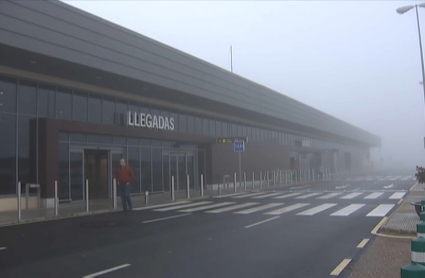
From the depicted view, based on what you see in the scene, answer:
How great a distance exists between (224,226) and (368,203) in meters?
8.92

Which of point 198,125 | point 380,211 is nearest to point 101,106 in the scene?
point 198,125

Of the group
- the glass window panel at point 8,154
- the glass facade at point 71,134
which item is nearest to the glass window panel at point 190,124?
the glass facade at point 71,134

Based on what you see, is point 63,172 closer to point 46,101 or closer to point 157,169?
point 46,101

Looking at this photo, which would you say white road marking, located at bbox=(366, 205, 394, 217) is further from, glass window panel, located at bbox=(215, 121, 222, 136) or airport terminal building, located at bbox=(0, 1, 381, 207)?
glass window panel, located at bbox=(215, 121, 222, 136)

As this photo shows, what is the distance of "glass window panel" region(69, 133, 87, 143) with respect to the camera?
23.4 meters

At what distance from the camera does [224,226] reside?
13.8 metres

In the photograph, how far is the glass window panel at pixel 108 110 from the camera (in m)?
25.7

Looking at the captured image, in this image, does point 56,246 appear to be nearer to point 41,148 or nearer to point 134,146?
point 41,148

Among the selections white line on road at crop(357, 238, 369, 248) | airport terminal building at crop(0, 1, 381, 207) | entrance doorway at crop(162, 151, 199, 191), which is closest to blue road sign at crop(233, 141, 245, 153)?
→ airport terminal building at crop(0, 1, 381, 207)

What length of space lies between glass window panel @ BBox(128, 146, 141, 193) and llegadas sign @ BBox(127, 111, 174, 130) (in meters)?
1.46

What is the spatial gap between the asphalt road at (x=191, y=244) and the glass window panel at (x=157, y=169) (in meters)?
12.1

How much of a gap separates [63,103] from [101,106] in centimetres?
275

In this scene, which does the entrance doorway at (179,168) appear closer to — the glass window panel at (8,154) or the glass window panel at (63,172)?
the glass window panel at (63,172)

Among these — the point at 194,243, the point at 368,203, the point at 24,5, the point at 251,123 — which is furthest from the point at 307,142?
the point at 194,243
